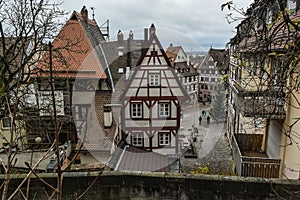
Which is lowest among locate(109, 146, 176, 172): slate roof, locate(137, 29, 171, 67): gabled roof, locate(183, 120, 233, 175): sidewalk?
locate(183, 120, 233, 175): sidewalk

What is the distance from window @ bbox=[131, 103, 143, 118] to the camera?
33.1 ft

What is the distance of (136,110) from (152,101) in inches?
29.8

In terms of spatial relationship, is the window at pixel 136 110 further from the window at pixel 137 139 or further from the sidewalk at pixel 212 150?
the sidewalk at pixel 212 150

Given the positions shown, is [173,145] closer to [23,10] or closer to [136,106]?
[136,106]

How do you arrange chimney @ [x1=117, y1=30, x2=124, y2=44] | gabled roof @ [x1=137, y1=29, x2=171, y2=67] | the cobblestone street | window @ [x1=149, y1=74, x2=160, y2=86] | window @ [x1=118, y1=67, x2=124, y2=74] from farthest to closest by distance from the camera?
chimney @ [x1=117, y1=30, x2=124, y2=44] → window @ [x1=118, y1=67, x2=124, y2=74] → window @ [x1=149, y1=74, x2=160, y2=86] → gabled roof @ [x1=137, y1=29, x2=171, y2=67] → the cobblestone street

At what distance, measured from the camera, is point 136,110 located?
33.1ft

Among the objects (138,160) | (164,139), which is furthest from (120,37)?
(138,160)

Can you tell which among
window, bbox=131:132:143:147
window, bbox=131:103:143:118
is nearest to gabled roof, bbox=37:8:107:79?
window, bbox=131:103:143:118

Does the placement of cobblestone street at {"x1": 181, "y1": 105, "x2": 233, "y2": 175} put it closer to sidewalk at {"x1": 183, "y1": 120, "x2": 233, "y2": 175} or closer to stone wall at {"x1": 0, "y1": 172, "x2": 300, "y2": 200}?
sidewalk at {"x1": 183, "y1": 120, "x2": 233, "y2": 175}

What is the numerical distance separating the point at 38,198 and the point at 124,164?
5.76 m

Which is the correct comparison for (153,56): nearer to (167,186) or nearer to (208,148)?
(208,148)

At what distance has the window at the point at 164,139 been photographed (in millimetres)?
10430

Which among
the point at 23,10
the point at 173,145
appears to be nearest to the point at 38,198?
the point at 23,10

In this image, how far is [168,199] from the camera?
2387mm
